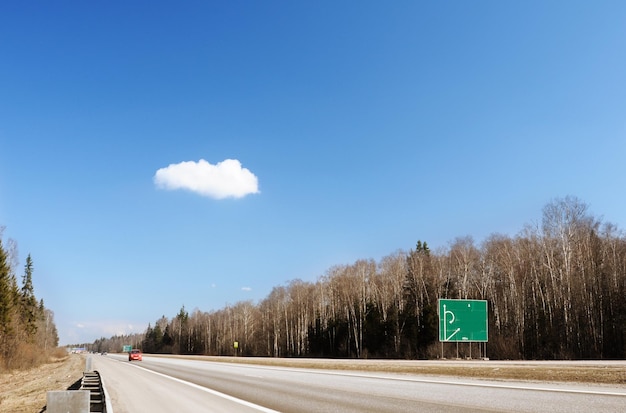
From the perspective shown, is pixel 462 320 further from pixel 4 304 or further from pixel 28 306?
pixel 28 306

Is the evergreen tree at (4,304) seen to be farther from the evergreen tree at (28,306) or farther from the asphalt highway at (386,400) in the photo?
the asphalt highway at (386,400)

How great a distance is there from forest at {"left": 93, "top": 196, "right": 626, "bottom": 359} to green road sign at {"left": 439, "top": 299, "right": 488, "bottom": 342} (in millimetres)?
9051

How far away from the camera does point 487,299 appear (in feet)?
192

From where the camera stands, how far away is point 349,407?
11570 millimetres

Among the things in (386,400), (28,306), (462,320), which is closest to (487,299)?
(462,320)

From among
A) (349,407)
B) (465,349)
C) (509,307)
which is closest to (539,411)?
(349,407)

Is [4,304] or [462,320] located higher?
[4,304]

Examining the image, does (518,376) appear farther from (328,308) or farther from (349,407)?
(328,308)

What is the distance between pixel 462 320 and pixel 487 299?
2035cm

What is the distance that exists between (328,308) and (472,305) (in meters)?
46.9

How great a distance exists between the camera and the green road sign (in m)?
39.9

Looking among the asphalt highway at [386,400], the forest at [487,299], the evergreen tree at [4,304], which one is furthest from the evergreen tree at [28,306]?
the asphalt highway at [386,400]

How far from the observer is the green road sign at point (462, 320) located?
3988 centimetres

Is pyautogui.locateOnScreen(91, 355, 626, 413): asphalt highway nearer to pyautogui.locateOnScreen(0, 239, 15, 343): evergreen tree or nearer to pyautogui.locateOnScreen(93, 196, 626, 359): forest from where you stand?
pyautogui.locateOnScreen(93, 196, 626, 359): forest
